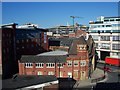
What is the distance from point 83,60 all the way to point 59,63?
5.67m

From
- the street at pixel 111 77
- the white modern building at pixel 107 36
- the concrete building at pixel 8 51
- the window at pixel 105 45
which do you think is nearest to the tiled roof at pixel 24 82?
the street at pixel 111 77

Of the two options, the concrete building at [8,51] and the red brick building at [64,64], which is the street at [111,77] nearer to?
the red brick building at [64,64]

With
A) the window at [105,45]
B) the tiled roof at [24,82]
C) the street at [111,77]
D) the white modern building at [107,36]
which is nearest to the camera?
the tiled roof at [24,82]

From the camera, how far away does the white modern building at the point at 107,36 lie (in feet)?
278

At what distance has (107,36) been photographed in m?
87.2

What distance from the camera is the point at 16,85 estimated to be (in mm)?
39375

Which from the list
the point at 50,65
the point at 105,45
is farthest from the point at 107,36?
the point at 50,65

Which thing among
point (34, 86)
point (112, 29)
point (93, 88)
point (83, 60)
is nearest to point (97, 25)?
point (112, 29)

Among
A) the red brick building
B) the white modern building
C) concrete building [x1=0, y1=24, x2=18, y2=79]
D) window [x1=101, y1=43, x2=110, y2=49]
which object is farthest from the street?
concrete building [x1=0, y1=24, x2=18, y2=79]

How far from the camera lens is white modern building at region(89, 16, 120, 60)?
8488 centimetres

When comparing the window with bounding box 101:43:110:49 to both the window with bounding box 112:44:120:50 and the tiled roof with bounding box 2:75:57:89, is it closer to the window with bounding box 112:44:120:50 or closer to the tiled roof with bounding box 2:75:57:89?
the window with bounding box 112:44:120:50

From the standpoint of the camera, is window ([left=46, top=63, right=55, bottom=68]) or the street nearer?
the street

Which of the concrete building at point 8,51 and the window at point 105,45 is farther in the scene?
the window at point 105,45

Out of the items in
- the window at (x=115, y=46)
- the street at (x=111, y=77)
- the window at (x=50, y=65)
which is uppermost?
the window at (x=115, y=46)
